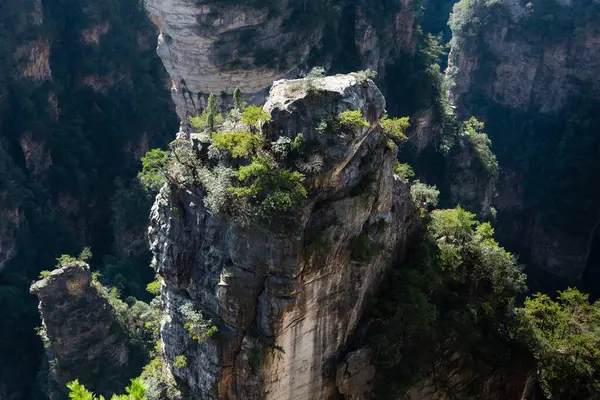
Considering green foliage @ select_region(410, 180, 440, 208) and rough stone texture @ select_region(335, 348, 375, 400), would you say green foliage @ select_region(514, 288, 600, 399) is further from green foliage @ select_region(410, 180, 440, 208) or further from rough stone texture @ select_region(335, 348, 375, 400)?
rough stone texture @ select_region(335, 348, 375, 400)

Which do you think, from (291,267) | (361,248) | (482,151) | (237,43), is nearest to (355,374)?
(361,248)

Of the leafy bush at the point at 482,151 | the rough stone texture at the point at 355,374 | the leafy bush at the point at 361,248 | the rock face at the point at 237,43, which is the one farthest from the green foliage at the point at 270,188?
the leafy bush at the point at 482,151

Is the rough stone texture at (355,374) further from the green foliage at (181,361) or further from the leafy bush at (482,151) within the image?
the leafy bush at (482,151)

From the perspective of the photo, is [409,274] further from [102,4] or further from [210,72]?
[102,4]

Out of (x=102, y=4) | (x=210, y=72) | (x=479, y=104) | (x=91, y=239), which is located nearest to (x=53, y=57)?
(x=102, y=4)

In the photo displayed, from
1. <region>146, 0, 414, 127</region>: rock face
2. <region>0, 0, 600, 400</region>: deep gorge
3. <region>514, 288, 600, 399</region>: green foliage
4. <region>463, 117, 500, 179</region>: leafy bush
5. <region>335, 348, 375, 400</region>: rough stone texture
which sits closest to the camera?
<region>0, 0, 600, 400</region>: deep gorge

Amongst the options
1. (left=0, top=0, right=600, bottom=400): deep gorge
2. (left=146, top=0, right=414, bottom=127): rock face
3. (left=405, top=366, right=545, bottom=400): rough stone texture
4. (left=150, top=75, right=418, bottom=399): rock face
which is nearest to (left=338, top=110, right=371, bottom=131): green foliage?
(left=0, top=0, right=600, bottom=400): deep gorge
